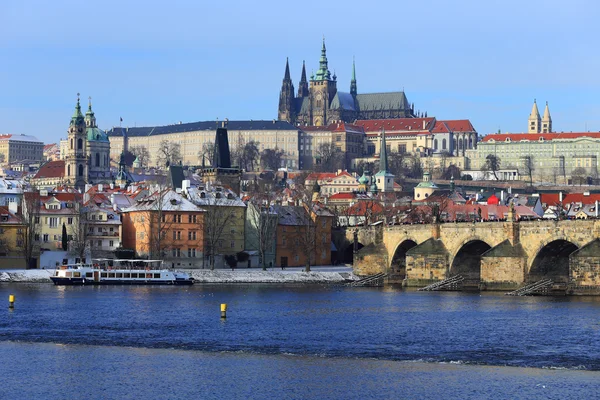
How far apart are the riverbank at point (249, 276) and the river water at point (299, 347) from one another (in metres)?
11.6

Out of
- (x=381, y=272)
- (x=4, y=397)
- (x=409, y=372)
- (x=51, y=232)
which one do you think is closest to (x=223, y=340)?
(x=409, y=372)

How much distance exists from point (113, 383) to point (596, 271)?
35.3 metres

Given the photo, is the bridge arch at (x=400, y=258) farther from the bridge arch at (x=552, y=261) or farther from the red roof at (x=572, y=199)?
the red roof at (x=572, y=199)

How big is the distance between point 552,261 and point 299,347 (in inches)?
1157

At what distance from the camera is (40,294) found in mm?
77688

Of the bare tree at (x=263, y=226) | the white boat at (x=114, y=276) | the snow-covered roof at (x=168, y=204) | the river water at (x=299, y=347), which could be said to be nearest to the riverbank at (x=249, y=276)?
the white boat at (x=114, y=276)

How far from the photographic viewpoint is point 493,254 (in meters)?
79.4

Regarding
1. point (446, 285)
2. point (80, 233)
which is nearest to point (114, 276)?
point (80, 233)

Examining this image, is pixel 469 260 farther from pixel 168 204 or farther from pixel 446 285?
pixel 168 204

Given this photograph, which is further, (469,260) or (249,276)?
(249,276)

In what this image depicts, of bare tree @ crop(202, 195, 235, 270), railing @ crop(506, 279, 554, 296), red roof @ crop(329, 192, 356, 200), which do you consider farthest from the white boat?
red roof @ crop(329, 192, 356, 200)

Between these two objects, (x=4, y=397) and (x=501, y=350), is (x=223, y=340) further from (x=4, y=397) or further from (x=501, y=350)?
(x=4, y=397)

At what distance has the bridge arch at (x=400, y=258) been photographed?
94000mm

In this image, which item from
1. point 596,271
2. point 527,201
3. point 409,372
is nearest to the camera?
point 409,372
